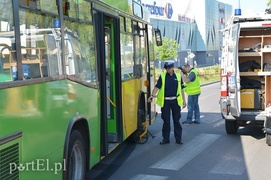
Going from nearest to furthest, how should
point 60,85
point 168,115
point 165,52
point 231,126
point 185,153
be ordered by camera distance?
point 60,85 < point 185,153 < point 168,115 < point 231,126 < point 165,52

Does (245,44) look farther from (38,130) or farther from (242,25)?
(38,130)

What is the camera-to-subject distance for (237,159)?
8148mm

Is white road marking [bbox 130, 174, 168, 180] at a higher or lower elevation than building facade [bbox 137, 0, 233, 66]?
lower

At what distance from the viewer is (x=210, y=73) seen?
149 ft

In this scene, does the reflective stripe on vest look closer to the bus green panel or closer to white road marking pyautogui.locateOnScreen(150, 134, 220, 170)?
white road marking pyautogui.locateOnScreen(150, 134, 220, 170)

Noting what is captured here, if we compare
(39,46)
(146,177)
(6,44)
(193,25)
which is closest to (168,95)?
(146,177)

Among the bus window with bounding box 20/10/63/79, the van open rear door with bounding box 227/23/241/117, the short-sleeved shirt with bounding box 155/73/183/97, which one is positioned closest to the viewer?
the bus window with bounding box 20/10/63/79

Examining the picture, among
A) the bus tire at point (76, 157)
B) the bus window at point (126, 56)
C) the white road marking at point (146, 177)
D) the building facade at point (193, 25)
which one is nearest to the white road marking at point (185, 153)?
the white road marking at point (146, 177)

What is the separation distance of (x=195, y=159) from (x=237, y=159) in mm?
758

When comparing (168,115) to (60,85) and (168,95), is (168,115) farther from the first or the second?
(60,85)

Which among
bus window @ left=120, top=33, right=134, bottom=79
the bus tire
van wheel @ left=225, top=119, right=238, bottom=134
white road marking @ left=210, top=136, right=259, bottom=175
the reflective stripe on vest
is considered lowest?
white road marking @ left=210, top=136, right=259, bottom=175

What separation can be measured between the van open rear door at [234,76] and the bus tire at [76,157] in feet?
15.7

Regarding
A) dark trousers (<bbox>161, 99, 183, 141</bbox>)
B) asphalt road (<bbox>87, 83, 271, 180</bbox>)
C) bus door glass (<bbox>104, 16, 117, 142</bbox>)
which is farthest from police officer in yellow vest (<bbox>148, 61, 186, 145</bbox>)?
bus door glass (<bbox>104, 16, 117, 142</bbox>)

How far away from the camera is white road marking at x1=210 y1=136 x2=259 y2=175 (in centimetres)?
734
